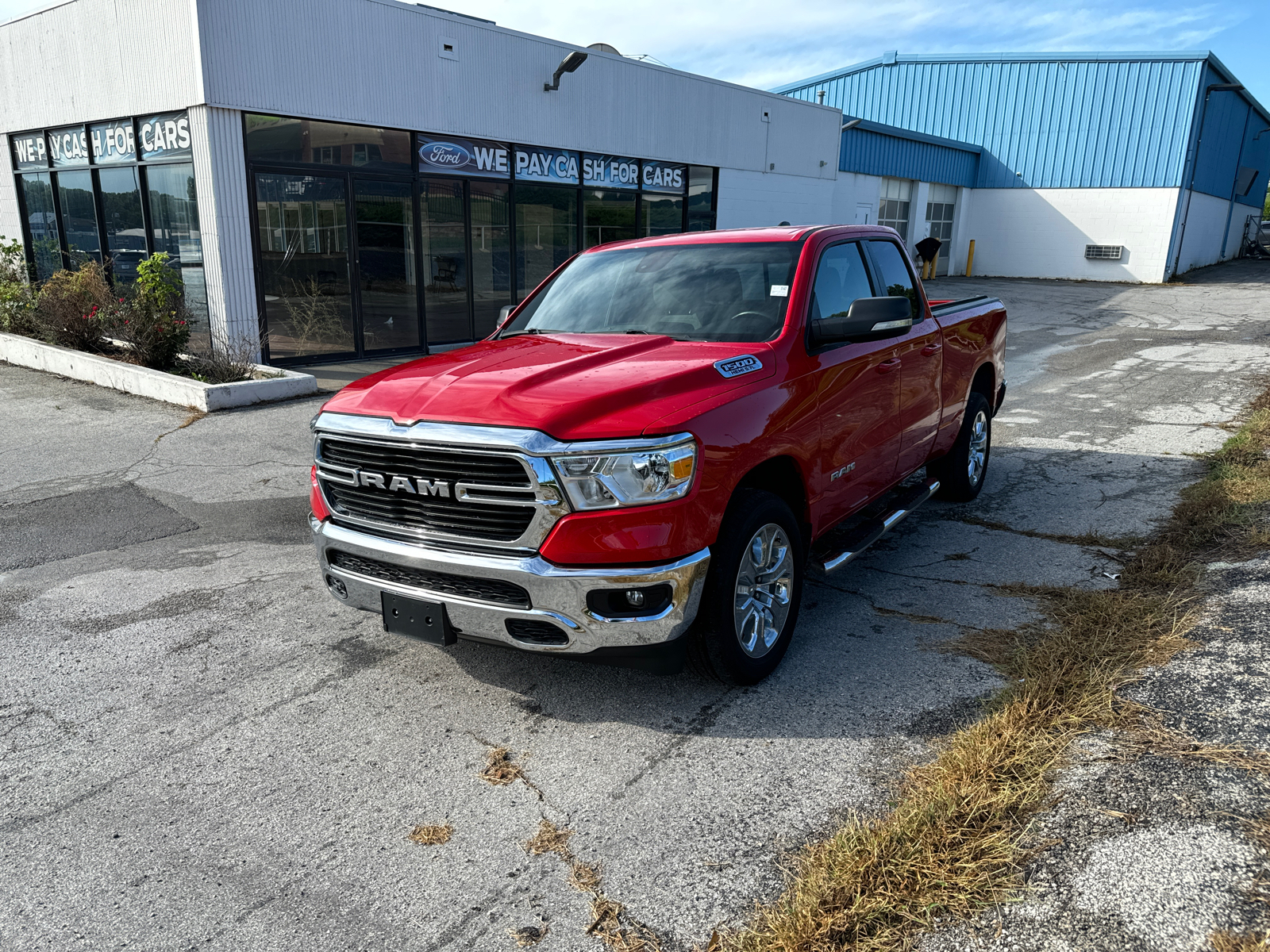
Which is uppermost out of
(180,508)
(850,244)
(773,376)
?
(850,244)

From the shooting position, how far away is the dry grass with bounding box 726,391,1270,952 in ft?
8.18

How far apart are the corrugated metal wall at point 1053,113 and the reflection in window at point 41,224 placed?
27.5 meters

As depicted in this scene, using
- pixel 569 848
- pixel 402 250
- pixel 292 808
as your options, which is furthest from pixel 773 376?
pixel 402 250

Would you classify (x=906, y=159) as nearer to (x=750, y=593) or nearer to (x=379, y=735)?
(x=750, y=593)

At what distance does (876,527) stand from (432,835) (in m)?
2.84

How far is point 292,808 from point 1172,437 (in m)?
8.52

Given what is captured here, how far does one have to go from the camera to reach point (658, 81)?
16750 mm

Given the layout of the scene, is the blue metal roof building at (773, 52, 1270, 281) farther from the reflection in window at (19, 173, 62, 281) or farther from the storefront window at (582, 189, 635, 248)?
the reflection in window at (19, 173, 62, 281)

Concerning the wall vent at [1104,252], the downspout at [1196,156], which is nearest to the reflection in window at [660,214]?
the wall vent at [1104,252]

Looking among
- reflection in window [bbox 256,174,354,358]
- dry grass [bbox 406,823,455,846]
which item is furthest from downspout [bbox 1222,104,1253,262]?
dry grass [bbox 406,823,455,846]

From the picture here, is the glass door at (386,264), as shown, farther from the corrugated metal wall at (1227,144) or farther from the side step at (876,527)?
the corrugated metal wall at (1227,144)

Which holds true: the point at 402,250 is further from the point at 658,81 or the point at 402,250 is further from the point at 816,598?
the point at 816,598

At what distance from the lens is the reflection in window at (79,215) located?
13828 mm

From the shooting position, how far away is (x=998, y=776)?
3.09 meters
